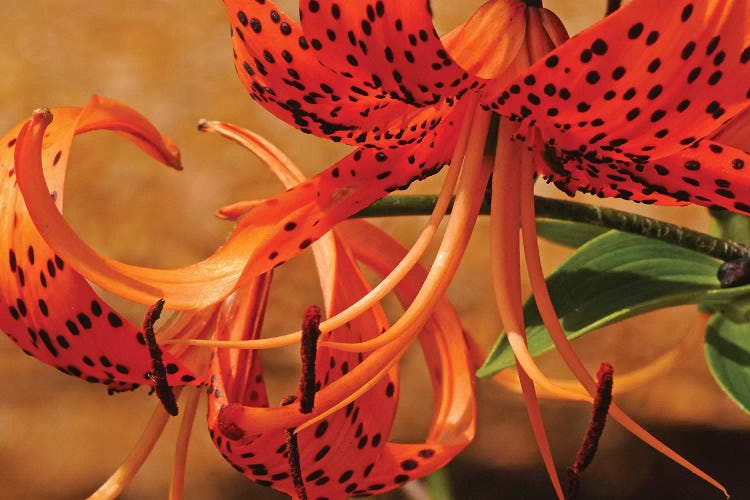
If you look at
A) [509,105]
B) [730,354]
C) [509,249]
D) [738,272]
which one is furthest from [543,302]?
[730,354]

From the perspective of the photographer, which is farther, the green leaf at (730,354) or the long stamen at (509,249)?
the green leaf at (730,354)

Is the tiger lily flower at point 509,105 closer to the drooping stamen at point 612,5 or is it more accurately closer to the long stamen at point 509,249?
the long stamen at point 509,249

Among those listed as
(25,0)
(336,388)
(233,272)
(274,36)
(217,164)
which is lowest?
(336,388)

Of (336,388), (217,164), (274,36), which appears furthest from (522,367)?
(217,164)

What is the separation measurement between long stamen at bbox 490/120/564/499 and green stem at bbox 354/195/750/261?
0.06m

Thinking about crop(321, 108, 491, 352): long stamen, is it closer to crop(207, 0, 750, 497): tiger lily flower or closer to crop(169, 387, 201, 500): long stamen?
crop(207, 0, 750, 497): tiger lily flower

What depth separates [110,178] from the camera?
152cm

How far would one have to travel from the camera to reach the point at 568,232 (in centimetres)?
103

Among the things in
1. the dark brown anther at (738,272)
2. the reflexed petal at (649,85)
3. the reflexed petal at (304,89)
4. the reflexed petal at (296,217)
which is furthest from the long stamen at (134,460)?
the dark brown anther at (738,272)

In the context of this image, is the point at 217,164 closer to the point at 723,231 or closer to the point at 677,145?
the point at 723,231

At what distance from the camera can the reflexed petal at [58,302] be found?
0.71m

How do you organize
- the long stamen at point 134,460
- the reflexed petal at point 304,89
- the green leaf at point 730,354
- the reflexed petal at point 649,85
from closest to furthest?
the reflexed petal at point 649,85 < the reflexed petal at point 304,89 < the long stamen at point 134,460 < the green leaf at point 730,354

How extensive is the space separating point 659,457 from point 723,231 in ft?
1.82

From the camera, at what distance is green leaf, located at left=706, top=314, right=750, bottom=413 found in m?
0.97
